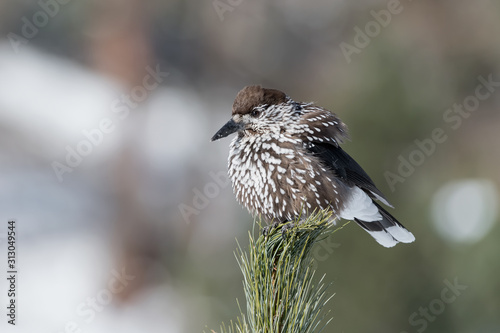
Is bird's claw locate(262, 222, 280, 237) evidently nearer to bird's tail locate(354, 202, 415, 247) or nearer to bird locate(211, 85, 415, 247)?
bird locate(211, 85, 415, 247)

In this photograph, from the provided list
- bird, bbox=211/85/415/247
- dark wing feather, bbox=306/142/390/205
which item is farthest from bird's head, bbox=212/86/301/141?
dark wing feather, bbox=306/142/390/205

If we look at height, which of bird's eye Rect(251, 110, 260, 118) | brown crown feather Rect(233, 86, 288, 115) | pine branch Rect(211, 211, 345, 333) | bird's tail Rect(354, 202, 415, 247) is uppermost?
brown crown feather Rect(233, 86, 288, 115)

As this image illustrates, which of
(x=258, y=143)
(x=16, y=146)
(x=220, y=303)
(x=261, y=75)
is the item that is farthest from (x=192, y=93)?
(x=258, y=143)

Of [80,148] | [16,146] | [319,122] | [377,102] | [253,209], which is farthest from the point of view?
[16,146]

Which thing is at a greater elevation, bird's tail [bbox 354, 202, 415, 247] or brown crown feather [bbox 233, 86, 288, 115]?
brown crown feather [bbox 233, 86, 288, 115]

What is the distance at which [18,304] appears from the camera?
6496mm

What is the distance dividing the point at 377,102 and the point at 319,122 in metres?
1.37

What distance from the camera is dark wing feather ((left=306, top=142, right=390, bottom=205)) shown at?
3.00 metres

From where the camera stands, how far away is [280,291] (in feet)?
6.46

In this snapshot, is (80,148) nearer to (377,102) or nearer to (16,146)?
(16,146)

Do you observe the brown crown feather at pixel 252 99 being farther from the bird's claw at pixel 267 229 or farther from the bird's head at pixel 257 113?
the bird's claw at pixel 267 229

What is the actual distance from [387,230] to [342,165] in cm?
48

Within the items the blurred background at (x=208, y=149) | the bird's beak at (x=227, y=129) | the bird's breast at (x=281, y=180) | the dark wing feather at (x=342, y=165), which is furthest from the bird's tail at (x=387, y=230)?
the bird's beak at (x=227, y=129)

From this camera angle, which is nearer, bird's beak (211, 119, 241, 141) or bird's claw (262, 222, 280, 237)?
bird's claw (262, 222, 280, 237)
